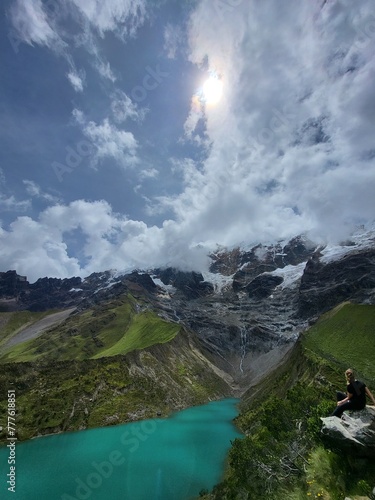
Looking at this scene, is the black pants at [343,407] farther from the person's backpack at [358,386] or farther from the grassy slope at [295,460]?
the grassy slope at [295,460]

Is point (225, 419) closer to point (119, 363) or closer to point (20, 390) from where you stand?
point (119, 363)

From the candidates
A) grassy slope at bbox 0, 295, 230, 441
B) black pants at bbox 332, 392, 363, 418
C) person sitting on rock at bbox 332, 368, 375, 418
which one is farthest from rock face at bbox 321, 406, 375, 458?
grassy slope at bbox 0, 295, 230, 441

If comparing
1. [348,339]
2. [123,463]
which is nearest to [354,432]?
[123,463]

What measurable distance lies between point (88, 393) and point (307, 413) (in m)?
88.9

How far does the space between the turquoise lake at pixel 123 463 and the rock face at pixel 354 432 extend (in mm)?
35176

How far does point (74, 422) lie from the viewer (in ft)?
309

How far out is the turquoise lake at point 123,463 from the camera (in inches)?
A: 1838

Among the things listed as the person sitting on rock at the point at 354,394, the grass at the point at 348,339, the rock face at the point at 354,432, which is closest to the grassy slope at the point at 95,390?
the grass at the point at 348,339

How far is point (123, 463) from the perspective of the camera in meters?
61.4

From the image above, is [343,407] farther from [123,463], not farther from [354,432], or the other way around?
[123,463]

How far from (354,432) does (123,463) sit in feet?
187

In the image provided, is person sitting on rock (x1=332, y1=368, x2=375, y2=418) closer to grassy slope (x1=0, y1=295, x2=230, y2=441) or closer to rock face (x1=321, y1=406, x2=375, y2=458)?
rock face (x1=321, y1=406, x2=375, y2=458)

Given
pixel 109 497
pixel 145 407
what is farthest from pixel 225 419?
pixel 109 497

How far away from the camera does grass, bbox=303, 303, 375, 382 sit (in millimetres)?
105125
